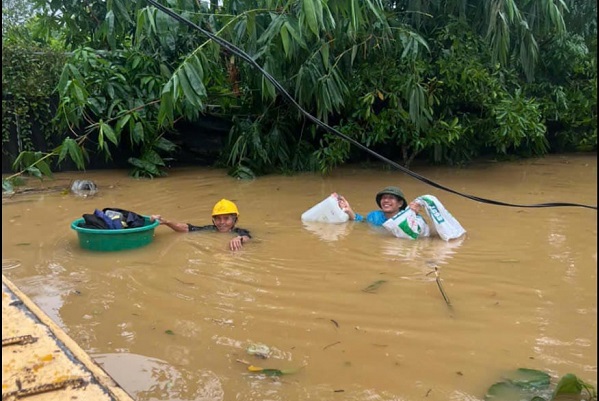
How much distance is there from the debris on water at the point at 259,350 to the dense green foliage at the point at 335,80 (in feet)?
14.2

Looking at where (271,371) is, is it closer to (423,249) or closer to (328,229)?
(423,249)

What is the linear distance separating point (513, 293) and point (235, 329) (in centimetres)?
178

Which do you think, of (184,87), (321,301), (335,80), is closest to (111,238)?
(184,87)

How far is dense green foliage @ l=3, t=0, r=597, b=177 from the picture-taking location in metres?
7.47

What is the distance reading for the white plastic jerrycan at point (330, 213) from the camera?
18.7ft

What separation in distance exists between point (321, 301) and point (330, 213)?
2185 mm

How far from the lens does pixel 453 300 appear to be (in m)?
3.60

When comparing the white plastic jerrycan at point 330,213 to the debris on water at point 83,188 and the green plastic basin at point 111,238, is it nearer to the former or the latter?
the green plastic basin at point 111,238

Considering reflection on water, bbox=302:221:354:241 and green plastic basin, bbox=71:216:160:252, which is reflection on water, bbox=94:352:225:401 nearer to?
green plastic basin, bbox=71:216:160:252

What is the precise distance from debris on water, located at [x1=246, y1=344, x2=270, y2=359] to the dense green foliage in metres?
4.32

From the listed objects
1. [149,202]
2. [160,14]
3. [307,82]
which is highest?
[160,14]

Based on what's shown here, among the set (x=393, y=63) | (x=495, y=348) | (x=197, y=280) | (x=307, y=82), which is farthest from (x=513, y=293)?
(x=393, y=63)

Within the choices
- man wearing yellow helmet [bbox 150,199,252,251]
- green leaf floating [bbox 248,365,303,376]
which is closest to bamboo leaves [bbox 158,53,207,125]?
man wearing yellow helmet [bbox 150,199,252,251]

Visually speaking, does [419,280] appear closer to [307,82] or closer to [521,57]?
[307,82]
